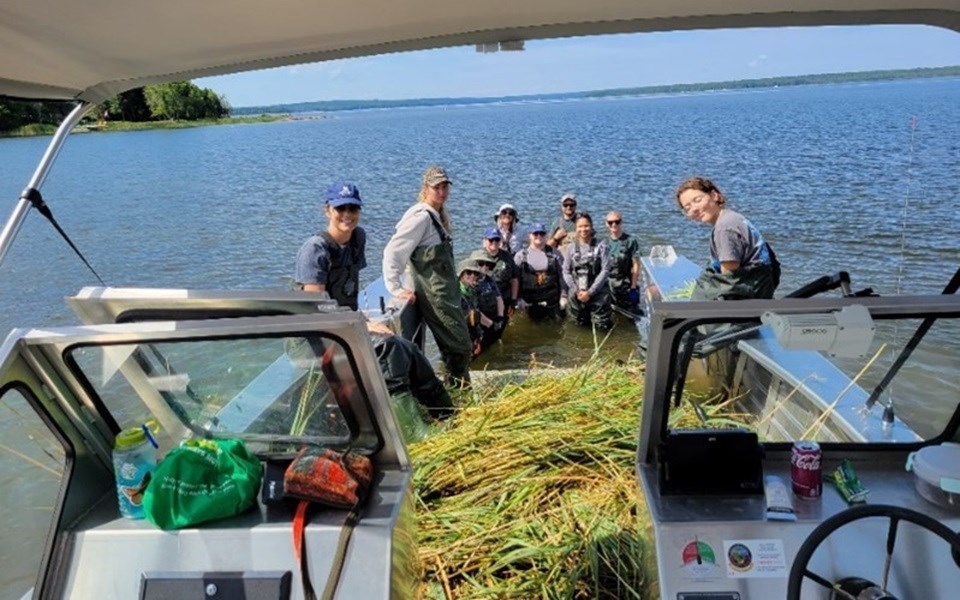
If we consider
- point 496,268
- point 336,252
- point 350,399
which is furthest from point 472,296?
point 350,399

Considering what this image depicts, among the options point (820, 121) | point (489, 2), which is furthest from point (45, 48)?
point (820, 121)

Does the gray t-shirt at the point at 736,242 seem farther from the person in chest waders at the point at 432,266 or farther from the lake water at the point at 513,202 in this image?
the person in chest waders at the point at 432,266

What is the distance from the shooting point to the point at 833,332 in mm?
1721

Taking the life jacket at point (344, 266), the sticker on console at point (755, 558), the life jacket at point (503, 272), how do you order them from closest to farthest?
the sticker on console at point (755, 558) < the life jacket at point (344, 266) < the life jacket at point (503, 272)

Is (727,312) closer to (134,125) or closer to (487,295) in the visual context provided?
(487,295)

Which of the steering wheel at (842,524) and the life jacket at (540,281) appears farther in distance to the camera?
the life jacket at (540,281)

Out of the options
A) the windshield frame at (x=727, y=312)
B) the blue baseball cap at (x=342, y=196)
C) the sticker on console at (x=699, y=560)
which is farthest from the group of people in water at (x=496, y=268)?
the sticker on console at (x=699, y=560)

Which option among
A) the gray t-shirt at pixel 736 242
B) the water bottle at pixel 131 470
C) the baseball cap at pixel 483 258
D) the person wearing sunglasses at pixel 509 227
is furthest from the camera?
the person wearing sunglasses at pixel 509 227

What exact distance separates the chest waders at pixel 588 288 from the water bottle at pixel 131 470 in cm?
654

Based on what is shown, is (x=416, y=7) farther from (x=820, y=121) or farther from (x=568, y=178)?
(x=820, y=121)

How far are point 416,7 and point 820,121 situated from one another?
44.2 meters

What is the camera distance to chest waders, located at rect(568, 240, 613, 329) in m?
8.30

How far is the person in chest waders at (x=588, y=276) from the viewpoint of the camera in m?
8.27

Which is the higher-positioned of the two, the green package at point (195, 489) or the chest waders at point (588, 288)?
the green package at point (195, 489)
